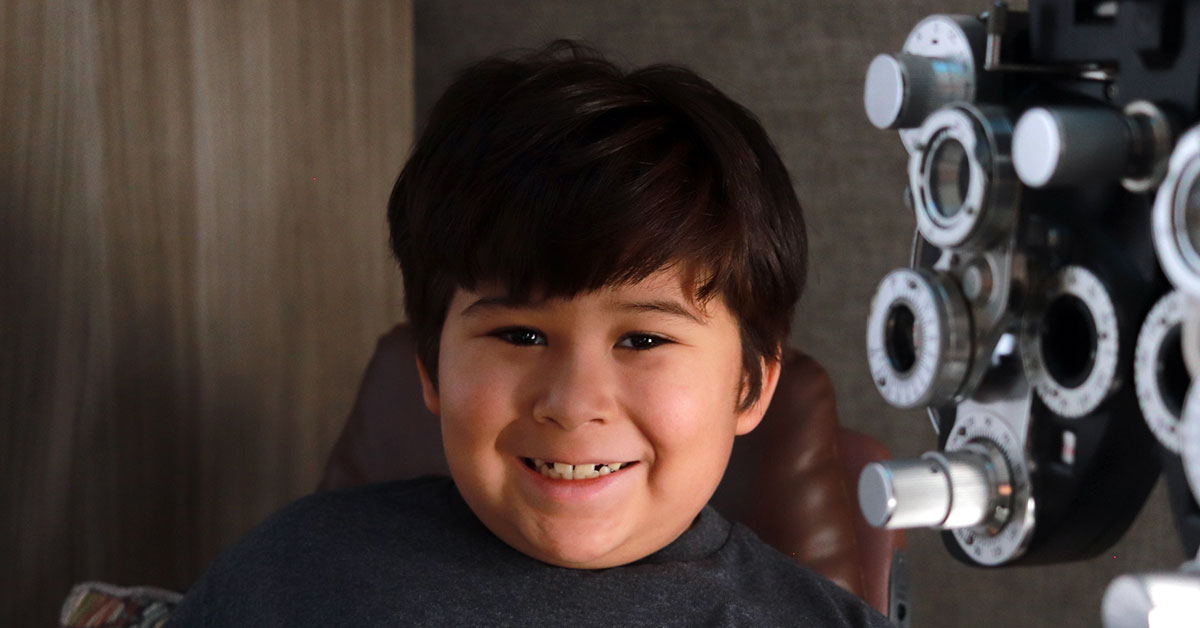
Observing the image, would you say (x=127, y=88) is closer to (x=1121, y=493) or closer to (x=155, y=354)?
(x=155, y=354)

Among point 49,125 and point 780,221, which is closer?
point 780,221

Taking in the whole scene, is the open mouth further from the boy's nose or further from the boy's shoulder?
the boy's shoulder

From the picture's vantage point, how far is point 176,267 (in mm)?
1324

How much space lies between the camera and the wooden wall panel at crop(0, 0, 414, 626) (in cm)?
117

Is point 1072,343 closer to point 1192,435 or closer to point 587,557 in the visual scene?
point 1192,435

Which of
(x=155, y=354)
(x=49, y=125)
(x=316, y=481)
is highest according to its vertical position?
(x=49, y=125)

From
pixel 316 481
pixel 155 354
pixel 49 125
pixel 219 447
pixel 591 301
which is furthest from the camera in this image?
pixel 316 481

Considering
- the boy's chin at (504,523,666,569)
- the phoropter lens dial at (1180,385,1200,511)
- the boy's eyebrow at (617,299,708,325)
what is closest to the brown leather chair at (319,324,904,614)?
the boy's chin at (504,523,666,569)

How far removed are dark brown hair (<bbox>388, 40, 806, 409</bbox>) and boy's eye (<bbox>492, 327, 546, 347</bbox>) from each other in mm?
33

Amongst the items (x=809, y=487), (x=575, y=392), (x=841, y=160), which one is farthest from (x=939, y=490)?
(x=841, y=160)

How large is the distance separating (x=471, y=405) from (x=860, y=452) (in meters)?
0.50

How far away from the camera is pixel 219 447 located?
4.66ft

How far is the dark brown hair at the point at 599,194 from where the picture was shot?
2.53 feet

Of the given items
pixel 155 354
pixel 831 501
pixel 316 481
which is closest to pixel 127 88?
pixel 155 354
